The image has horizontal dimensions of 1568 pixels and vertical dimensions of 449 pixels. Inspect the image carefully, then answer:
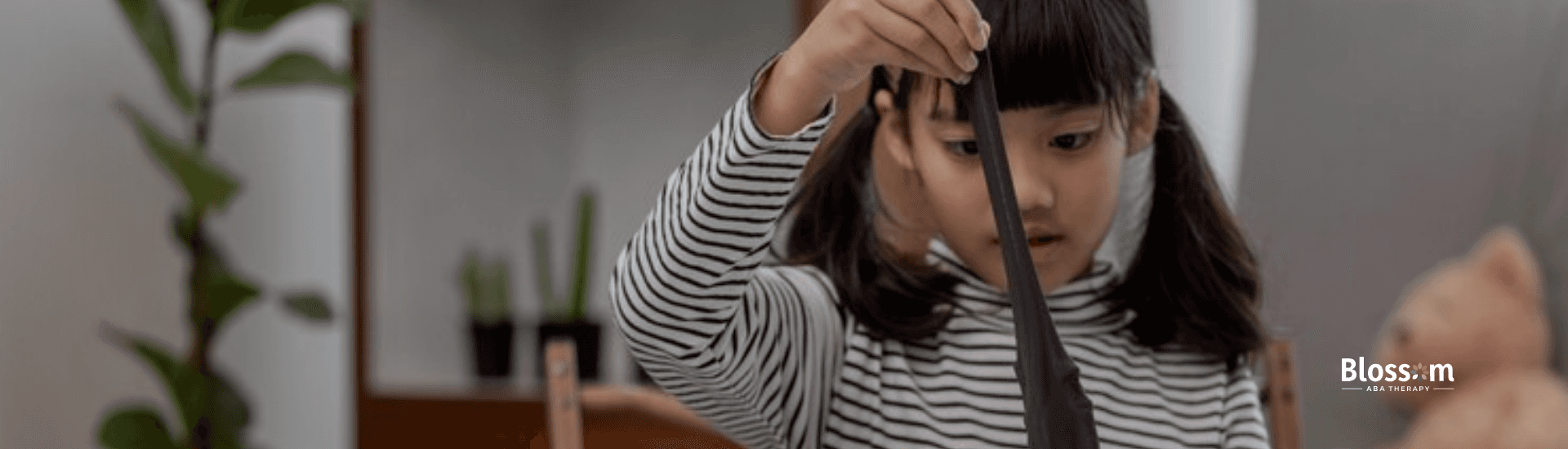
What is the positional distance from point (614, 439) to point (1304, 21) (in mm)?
217

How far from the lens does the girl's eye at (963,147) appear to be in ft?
0.73

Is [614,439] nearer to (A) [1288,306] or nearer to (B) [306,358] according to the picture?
(A) [1288,306]

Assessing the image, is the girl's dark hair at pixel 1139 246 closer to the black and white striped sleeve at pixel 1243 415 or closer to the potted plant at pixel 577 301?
the black and white striped sleeve at pixel 1243 415

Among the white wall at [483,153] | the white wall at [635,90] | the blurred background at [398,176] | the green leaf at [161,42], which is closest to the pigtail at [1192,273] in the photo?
the blurred background at [398,176]

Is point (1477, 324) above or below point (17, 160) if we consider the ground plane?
below

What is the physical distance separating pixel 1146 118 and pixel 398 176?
959mm

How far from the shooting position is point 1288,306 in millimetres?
275

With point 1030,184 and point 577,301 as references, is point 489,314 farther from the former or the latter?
point 1030,184

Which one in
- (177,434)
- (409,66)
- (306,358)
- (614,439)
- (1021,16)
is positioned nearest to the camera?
(1021,16)

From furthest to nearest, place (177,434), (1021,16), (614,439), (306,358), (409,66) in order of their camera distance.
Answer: (306,358) < (177,434) < (409,66) < (614,439) < (1021,16)

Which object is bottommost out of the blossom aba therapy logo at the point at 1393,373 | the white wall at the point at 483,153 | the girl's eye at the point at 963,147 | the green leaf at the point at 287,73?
the blossom aba therapy logo at the point at 1393,373

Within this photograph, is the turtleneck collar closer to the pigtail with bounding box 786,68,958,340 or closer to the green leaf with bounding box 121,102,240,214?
the pigtail with bounding box 786,68,958,340

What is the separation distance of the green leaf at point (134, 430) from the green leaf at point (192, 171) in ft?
0.52

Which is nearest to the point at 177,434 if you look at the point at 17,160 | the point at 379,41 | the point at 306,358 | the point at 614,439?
the point at 306,358
